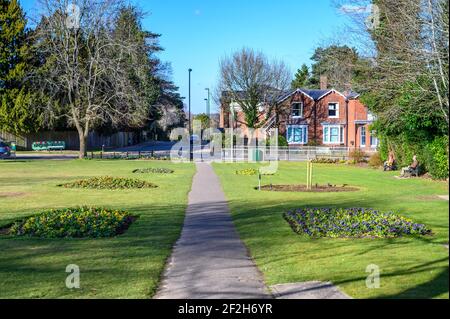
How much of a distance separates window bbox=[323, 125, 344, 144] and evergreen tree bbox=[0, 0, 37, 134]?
32253mm

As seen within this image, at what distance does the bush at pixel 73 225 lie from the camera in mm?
11734

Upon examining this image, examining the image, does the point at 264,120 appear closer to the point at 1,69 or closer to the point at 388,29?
the point at 1,69

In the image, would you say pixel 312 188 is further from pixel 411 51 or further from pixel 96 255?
pixel 96 255

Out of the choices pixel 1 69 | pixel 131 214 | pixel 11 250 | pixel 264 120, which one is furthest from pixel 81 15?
pixel 11 250

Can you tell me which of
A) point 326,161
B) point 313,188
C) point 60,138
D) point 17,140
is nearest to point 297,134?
point 326,161

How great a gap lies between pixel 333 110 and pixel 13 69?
34998mm

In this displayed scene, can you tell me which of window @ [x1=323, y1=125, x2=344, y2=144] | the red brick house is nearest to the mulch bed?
the red brick house

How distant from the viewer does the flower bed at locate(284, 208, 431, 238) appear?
38.2ft

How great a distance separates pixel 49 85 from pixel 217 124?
42676mm

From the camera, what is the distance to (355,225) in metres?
12.0

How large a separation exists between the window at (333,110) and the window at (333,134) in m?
1.40

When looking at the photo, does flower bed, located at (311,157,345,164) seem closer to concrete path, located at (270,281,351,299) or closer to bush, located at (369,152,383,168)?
bush, located at (369,152,383,168)

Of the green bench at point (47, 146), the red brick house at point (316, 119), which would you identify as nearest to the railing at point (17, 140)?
the green bench at point (47, 146)
